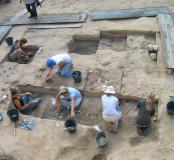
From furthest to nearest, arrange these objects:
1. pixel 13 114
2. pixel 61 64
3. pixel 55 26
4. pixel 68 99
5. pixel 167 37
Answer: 1. pixel 55 26
2. pixel 167 37
3. pixel 61 64
4. pixel 68 99
5. pixel 13 114

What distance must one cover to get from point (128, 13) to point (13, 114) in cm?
629

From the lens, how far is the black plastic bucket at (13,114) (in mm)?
8406

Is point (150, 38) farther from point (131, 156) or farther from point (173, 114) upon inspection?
point (131, 156)

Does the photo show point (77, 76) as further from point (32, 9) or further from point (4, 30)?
point (32, 9)

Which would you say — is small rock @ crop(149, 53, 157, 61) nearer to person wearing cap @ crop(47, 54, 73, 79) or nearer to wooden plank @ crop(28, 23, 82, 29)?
person wearing cap @ crop(47, 54, 73, 79)

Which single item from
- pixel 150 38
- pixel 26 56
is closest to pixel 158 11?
pixel 150 38

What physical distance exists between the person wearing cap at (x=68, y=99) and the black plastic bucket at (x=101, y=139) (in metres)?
1.06

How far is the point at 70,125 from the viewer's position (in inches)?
317

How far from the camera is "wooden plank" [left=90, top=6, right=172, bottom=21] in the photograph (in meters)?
12.3

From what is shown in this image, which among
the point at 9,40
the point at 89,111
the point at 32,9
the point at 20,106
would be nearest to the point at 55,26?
the point at 32,9

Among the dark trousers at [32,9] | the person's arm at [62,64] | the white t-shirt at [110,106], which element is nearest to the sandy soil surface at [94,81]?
the person's arm at [62,64]

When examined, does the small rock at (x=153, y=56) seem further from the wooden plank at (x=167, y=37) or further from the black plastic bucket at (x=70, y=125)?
the black plastic bucket at (x=70, y=125)

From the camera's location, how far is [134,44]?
35.8 feet

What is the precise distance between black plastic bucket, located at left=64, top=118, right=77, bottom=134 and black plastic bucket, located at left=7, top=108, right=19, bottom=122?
132cm
